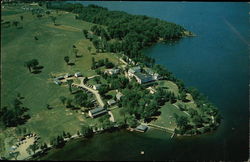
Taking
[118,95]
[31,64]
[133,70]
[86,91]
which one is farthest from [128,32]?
[118,95]

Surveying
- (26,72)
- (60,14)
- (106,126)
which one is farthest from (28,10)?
(106,126)

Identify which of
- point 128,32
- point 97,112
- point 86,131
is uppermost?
point 128,32

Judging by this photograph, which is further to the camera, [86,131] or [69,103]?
[69,103]

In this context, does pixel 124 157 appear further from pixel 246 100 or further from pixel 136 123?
pixel 246 100

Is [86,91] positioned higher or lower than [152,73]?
lower

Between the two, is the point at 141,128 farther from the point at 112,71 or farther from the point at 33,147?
the point at 112,71

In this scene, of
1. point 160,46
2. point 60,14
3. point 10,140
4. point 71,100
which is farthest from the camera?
point 60,14
